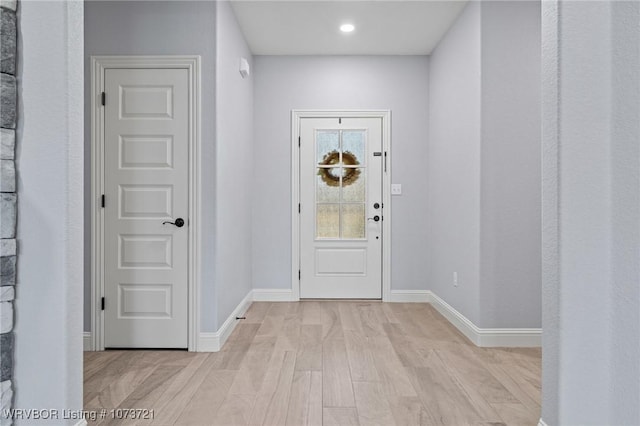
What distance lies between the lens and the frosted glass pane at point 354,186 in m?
4.88

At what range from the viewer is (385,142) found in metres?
4.83

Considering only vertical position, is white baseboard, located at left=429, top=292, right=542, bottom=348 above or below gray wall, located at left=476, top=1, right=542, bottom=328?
below

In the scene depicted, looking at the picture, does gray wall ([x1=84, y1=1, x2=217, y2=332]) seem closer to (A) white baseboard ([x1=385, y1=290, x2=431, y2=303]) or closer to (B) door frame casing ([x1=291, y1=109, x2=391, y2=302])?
(B) door frame casing ([x1=291, y1=109, x2=391, y2=302])

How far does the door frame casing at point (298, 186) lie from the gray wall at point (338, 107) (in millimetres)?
56

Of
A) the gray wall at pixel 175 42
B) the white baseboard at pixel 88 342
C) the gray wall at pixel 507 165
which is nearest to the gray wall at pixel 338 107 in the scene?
the gray wall at pixel 507 165

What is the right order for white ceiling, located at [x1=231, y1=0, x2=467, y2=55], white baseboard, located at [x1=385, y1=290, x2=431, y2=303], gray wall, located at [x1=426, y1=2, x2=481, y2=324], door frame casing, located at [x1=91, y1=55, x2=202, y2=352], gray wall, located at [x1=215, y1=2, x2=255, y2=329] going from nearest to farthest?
door frame casing, located at [x1=91, y1=55, x2=202, y2=352], gray wall, located at [x1=215, y1=2, x2=255, y2=329], gray wall, located at [x1=426, y1=2, x2=481, y2=324], white ceiling, located at [x1=231, y1=0, x2=467, y2=55], white baseboard, located at [x1=385, y1=290, x2=431, y2=303]

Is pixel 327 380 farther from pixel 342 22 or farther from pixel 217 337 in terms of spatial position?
pixel 342 22

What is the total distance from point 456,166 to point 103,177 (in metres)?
2.85

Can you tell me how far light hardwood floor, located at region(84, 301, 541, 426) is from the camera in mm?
2172

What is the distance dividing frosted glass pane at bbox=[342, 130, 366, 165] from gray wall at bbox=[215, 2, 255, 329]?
1034 millimetres

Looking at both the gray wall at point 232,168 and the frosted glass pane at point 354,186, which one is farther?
the frosted glass pane at point 354,186

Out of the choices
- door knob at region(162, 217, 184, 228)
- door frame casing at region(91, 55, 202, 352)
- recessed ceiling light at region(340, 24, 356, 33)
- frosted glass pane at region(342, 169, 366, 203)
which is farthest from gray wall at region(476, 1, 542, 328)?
door knob at region(162, 217, 184, 228)

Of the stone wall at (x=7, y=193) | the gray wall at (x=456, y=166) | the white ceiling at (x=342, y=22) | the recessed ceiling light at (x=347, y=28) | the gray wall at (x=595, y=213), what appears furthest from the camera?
the recessed ceiling light at (x=347, y=28)

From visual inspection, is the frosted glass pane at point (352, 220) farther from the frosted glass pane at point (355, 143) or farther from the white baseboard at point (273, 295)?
the white baseboard at point (273, 295)
